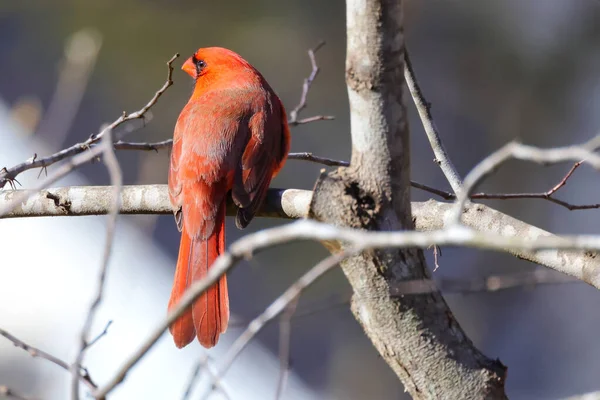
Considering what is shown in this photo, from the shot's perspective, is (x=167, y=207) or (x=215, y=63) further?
A: (x=215, y=63)

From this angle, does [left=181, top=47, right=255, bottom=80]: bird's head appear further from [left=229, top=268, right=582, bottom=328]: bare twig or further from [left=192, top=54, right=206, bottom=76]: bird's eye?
[left=229, top=268, right=582, bottom=328]: bare twig

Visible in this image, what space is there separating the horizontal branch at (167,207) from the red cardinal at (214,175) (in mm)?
79

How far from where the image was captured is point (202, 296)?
8.56ft

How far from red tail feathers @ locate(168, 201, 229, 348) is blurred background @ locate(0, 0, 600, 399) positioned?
9.83 ft

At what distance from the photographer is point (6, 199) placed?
2723 millimetres

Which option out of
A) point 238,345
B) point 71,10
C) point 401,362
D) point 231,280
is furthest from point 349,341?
point 238,345

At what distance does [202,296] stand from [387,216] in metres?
1.00

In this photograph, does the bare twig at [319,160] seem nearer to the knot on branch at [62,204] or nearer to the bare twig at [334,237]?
the knot on branch at [62,204]

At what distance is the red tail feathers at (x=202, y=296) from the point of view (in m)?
2.54

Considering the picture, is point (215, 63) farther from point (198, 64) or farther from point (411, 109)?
point (411, 109)

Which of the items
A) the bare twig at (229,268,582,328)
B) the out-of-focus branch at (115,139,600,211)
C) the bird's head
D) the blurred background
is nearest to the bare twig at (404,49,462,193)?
the out-of-focus branch at (115,139,600,211)

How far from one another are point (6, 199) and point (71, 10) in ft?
14.0

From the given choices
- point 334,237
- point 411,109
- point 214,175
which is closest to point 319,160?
point 214,175

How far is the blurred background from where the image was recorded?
6.04 m
